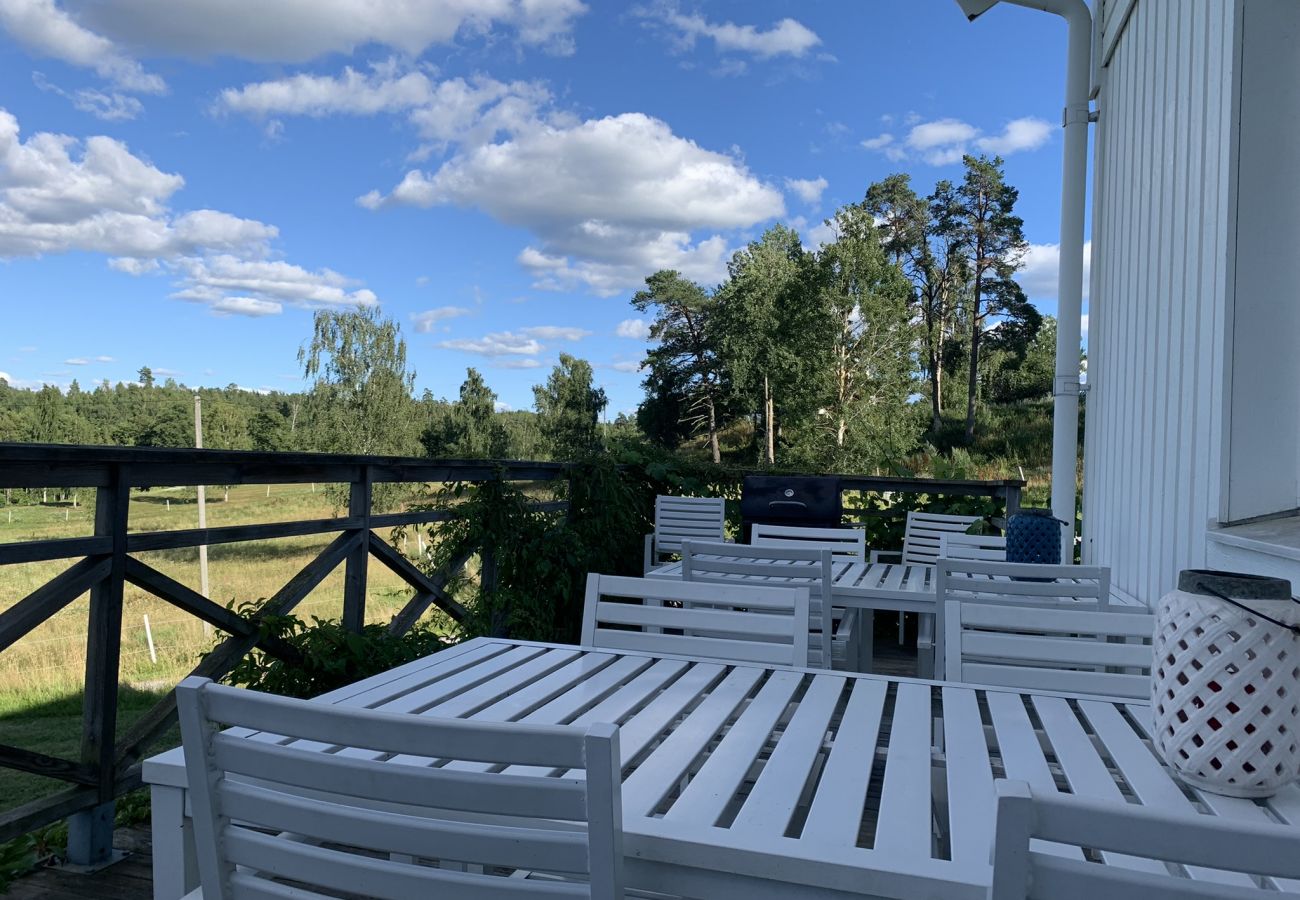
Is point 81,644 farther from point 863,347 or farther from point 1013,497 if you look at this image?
point 863,347

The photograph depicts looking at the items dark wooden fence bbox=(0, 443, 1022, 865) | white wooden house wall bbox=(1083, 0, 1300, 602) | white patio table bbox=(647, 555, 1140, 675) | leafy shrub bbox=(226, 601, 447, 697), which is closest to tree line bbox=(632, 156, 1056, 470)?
white patio table bbox=(647, 555, 1140, 675)

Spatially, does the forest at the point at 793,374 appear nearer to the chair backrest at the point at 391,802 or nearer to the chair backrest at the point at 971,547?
the chair backrest at the point at 971,547

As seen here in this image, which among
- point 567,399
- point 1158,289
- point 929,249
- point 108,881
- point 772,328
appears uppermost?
point 929,249

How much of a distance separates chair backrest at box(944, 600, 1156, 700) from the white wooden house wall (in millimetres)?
327

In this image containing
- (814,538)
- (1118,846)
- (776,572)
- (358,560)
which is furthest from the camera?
(814,538)

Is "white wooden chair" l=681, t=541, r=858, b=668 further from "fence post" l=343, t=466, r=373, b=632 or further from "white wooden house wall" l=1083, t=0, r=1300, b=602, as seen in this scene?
"fence post" l=343, t=466, r=373, b=632

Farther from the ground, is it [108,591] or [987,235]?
[987,235]

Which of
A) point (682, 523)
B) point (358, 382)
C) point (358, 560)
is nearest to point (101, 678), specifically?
point (358, 560)

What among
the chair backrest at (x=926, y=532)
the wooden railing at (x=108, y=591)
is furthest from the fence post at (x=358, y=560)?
the chair backrest at (x=926, y=532)

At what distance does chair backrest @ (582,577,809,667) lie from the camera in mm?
1771

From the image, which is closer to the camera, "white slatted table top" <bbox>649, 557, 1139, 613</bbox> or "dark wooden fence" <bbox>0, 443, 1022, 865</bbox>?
"dark wooden fence" <bbox>0, 443, 1022, 865</bbox>

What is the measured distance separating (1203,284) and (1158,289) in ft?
1.71

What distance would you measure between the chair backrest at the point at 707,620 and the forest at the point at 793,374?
1496 cm

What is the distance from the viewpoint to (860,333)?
24.0 metres
